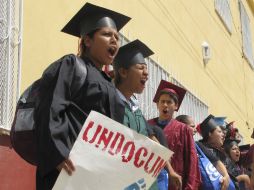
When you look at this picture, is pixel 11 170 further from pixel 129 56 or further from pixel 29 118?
pixel 29 118

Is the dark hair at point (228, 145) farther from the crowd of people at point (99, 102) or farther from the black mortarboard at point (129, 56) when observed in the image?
the black mortarboard at point (129, 56)

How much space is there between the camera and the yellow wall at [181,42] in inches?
184

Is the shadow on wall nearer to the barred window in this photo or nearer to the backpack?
the backpack

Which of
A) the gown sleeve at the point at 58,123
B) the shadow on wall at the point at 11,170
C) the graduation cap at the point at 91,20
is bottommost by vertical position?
the shadow on wall at the point at 11,170

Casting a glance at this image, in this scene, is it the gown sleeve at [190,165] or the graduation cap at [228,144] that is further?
the graduation cap at [228,144]

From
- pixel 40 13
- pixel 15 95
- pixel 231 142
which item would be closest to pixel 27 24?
pixel 40 13

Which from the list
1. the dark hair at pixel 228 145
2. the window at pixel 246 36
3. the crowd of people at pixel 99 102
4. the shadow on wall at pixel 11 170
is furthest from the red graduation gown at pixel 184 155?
the window at pixel 246 36

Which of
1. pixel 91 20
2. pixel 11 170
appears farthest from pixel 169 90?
pixel 91 20

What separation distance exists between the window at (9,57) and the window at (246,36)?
38.3 ft

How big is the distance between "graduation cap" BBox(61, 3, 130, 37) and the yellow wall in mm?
1282

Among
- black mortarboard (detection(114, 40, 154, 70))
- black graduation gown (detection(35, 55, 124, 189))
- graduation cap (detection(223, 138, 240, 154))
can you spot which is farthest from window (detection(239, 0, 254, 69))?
black graduation gown (detection(35, 55, 124, 189))

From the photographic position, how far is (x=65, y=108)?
2605 mm

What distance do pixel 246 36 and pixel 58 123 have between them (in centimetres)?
1412

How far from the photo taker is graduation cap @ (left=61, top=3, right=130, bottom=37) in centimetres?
308
